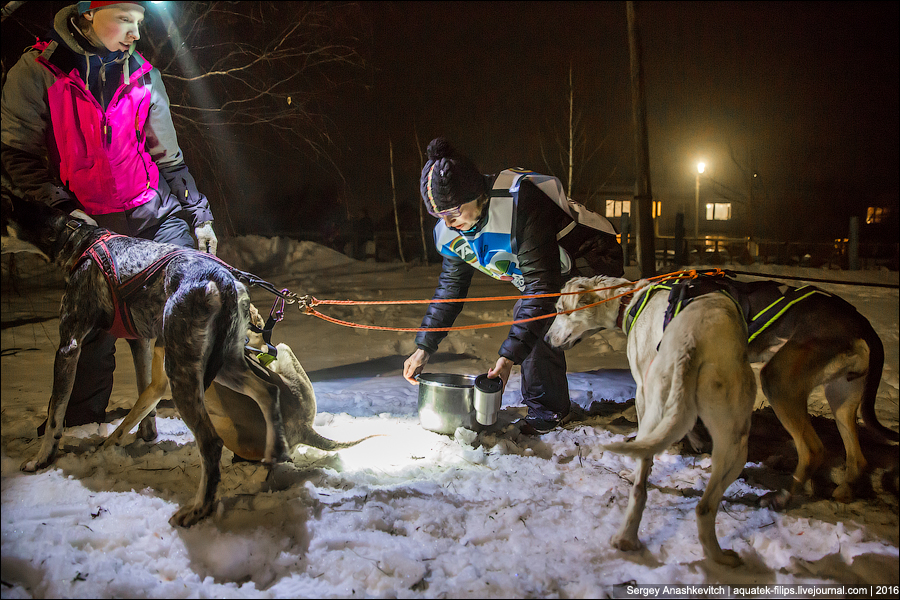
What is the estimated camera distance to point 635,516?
239cm

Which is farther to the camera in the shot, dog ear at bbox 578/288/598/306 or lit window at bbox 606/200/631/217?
lit window at bbox 606/200/631/217

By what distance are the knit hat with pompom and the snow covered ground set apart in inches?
66.5

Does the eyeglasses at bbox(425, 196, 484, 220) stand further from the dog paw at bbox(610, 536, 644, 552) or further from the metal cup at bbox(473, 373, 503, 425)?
the dog paw at bbox(610, 536, 644, 552)

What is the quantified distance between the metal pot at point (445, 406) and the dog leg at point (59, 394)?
2.15m

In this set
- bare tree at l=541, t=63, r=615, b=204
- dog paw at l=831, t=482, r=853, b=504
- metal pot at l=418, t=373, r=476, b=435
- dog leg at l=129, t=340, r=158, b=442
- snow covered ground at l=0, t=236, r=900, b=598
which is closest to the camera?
snow covered ground at l=0, t=236, r=900, b=598

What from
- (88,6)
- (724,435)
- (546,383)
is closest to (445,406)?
(546,383)

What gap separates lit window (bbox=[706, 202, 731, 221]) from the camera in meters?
23.9

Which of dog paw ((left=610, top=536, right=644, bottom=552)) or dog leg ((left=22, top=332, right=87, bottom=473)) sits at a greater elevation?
dog leg ((left=22, top=332, right=87, bottom=473))

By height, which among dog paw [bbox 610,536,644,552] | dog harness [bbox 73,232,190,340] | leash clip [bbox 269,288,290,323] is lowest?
dog paw [bbox 610,536,644,552]

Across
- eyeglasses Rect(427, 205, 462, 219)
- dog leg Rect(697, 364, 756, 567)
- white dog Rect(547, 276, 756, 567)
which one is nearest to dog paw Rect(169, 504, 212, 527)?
white dog Rect(547, 276, 756, 567)

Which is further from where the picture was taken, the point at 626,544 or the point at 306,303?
the point at 306,303

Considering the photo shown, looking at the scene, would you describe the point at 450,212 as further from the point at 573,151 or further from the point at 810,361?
the point at 573,151

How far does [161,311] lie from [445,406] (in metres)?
1.98

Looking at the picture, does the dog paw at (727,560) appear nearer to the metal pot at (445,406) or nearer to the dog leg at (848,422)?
the dog leg at (848,422)
